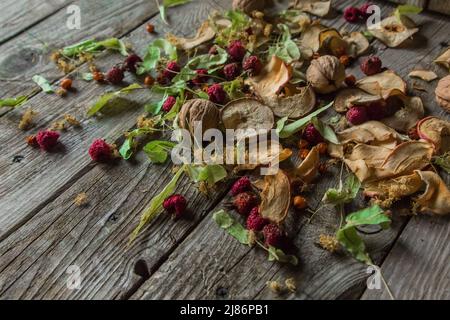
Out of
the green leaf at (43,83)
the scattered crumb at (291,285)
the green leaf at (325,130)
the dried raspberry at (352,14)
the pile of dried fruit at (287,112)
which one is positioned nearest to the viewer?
the scattered crumb at (291,285)

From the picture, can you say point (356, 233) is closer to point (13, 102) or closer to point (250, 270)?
point (250, 270)

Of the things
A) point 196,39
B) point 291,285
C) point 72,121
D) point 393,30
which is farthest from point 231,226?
point 393,30

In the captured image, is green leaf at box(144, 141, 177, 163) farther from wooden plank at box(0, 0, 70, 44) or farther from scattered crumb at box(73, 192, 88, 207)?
wooden plank at box(0, 0, 70, 44)

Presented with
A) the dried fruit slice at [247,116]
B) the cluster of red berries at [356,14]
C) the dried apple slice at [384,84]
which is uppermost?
the cluster of red berries at [356,14]

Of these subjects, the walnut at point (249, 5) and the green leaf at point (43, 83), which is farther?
the walnut at point (249, 5)

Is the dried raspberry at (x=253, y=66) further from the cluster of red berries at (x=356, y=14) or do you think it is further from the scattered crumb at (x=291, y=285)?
the scattered crumb at (x=291, y=285)

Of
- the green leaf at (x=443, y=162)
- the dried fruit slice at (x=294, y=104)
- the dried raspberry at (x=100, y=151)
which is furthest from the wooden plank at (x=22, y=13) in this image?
the green leaf at (x=443, y=162)

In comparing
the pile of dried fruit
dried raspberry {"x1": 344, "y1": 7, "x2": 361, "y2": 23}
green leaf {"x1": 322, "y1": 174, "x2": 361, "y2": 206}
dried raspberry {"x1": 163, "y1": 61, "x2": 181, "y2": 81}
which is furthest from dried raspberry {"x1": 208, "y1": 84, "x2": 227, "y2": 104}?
dried raspberry {"x1": 344, "y1": 7, "x2": 361, "y2": 23}

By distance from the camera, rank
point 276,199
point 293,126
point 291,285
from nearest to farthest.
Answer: point 291,285, point 276,199, point 293,126
